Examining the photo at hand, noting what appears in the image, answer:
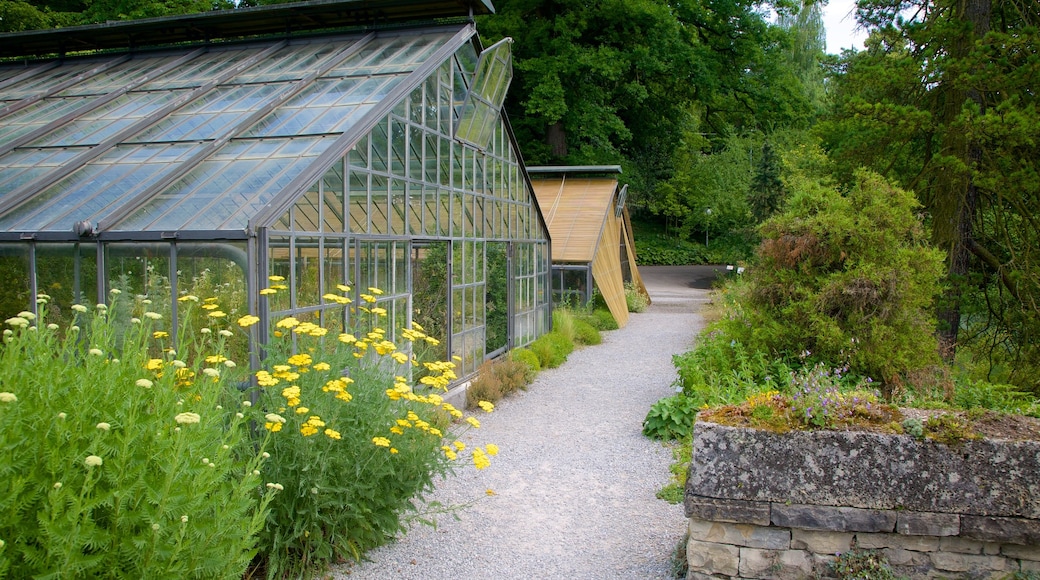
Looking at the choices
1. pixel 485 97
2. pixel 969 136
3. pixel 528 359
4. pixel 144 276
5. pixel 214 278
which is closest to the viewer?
pixel 214 278

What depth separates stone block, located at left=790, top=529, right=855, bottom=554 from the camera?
4.12 m

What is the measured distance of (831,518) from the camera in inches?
160

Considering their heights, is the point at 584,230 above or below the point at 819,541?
above

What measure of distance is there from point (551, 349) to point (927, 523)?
9500 millimetres

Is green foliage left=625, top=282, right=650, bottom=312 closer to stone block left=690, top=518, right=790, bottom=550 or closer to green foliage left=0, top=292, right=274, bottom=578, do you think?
stone block left=690, top=518, right=790, bottom=550

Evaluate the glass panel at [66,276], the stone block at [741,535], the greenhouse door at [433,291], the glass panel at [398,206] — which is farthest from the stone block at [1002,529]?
the greenhouse door at [433,291]

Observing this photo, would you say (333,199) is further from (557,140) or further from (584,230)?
(557,140)

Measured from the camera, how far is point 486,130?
36.5 feet

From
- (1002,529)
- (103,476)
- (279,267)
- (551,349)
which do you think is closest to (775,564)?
(1002,529)

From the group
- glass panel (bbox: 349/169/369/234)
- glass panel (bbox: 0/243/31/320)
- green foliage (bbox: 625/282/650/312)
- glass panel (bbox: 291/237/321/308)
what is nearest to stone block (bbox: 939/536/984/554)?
glass panel (bbox: 291/237/321/308)

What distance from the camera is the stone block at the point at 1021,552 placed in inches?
156

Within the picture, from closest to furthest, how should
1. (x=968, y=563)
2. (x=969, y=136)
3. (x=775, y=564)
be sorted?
(x=968, y=563) → (x=775, y=564) → (x=969, y=136)

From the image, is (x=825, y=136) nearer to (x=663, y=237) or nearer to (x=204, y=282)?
(x=204, y=282)

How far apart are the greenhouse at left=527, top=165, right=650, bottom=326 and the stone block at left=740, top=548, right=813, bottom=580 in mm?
13376
